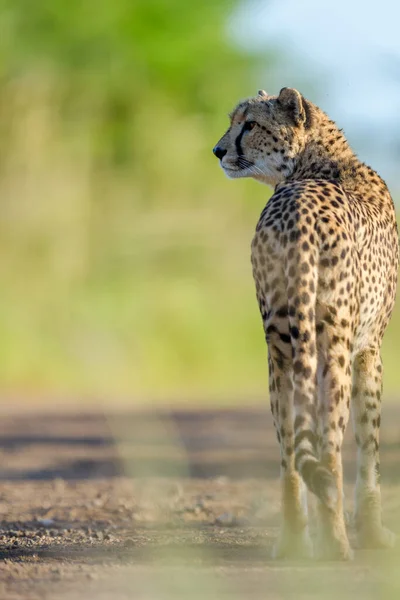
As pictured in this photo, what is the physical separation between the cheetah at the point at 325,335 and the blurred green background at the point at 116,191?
0.47ft

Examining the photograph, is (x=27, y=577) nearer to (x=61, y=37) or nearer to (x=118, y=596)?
(x=118, y=596)

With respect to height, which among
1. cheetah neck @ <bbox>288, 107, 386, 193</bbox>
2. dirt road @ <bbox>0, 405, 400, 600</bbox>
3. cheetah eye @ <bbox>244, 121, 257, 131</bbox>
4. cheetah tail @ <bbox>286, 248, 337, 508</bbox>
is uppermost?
cheetah eye @ <bbox>244, 121, 257, 131</bbox>

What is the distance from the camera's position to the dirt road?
243 centimetres

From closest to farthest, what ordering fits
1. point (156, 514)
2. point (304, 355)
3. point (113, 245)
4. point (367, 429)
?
point (113, 245), point (304, 355), point (367, 429), point (156, 514)

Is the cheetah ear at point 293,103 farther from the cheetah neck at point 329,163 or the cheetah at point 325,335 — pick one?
the cheetah at point 325,335

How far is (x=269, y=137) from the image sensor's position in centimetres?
366

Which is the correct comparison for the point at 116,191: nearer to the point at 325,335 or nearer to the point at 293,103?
the point at 325,335

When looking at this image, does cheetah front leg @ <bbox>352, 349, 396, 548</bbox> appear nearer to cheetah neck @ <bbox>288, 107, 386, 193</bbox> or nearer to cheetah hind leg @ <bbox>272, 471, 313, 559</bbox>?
cheetah hind leg @ <bbox>272, 471, 313, 559</bbox>

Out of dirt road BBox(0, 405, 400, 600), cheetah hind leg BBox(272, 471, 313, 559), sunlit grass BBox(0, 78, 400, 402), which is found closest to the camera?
sunlit grass BBox(0, 78, 400, 402)

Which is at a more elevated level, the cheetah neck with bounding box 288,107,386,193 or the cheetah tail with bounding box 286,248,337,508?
the cheetah neck with bounding box 288,107,386,193

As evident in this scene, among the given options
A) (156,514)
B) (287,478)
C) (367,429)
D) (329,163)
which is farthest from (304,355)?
(156,514)

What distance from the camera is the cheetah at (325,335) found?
2.89 meters

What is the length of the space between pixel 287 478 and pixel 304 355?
0.31 m

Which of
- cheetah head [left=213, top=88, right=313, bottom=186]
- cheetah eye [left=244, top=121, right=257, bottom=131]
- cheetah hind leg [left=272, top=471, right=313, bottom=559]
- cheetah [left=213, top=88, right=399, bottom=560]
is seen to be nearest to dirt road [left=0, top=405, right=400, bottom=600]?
cheetah hind leg [left=272, top=471, right=313, bottom=559]
